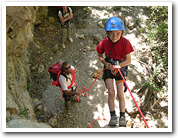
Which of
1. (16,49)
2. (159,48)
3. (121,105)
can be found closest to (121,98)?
(121,105)

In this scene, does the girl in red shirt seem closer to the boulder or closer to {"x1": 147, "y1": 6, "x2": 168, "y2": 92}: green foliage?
{"x1": 147, "y1": 6, "x2": 168, "y2": 92}: green foliage

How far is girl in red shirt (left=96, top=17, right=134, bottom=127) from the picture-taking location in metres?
2.77

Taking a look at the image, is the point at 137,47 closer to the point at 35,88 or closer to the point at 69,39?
the point at 69,39

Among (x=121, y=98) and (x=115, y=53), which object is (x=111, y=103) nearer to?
(x=121, y=98)

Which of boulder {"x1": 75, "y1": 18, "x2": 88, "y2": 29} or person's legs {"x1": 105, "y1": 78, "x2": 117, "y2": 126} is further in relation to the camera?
boulder {"x1": 75, "y1": 18, "x2": 88, "y2": 29}

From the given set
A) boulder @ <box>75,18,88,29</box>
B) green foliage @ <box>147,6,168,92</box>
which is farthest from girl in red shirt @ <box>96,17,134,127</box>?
boulder @ <box>75,18,88,29</box>

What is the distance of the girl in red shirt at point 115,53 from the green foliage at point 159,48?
277 centimetres

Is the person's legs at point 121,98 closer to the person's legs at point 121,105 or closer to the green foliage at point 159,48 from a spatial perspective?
the person's legs at point 121,105

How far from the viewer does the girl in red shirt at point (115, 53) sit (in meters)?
2.77

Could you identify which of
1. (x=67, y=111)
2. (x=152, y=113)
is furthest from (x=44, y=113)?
(x=152, y=113)

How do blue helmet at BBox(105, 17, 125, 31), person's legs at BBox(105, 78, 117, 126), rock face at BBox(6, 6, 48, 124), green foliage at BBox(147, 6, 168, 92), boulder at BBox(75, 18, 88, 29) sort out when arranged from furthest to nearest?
boulder at BBox(75, 18, 88, 29) → green foliage at BBox(147, 6, 168, 92) → rock face at BBox(6, 6, 48, 124) → person's legs at BBox(105, 78, 117, 126) → blue helmet at BBox(105, 17, 125, 31)

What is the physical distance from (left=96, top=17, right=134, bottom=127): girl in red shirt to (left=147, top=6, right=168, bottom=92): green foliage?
9.08ft

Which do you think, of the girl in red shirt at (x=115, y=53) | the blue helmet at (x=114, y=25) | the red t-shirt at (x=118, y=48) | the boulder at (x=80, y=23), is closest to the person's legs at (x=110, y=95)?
the girl in red shirt at (x=115, y=53)

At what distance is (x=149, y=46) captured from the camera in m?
6.58
